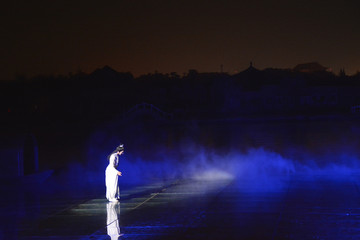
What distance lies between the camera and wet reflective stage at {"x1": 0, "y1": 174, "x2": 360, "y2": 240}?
386 inches

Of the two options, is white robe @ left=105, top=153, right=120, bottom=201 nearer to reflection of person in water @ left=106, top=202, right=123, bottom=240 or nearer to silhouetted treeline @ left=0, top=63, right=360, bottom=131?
reflection of person in water @ left=106, top=202, right=123, bottom=240

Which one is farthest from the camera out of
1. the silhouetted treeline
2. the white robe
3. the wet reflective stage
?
the silhouetted treeline

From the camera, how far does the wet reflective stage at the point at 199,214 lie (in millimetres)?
9805

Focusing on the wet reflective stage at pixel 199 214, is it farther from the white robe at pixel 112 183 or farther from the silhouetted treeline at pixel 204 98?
the silhouetted treeline at pixel 204 98

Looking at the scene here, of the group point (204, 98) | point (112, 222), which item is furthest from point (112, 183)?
point (204, 98)

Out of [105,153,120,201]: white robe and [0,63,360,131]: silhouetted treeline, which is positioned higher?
[0,63,360,131]: silhouetted treeline

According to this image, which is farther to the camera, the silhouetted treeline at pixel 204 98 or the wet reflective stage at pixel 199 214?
the silhouetted treeline at pixel 204 98

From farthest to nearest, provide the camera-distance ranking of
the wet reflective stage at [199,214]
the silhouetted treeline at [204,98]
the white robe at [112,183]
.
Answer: the silhouetted treeline at [204,98]
the white robe at [112,183]
the wet reflective stage at [199,214]

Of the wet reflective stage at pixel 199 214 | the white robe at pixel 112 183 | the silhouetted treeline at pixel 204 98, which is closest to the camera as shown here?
the wet reflective stage at pixel 199 214

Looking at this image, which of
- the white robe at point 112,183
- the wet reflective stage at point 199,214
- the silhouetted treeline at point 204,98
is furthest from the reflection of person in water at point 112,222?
the silhouetted treeline at point 204,98

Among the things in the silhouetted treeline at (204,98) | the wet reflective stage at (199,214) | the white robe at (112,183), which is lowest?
the wet reflective stage at (199,214)

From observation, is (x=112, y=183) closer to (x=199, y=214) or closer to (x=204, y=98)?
(x=199, y=214)

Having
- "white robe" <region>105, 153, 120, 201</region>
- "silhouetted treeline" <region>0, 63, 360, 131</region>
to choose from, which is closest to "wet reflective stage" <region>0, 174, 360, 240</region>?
"white robe" <region>105, 153, 120, 201</region>

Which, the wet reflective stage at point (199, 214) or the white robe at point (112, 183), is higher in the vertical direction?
the white robe at point (112, 183)
